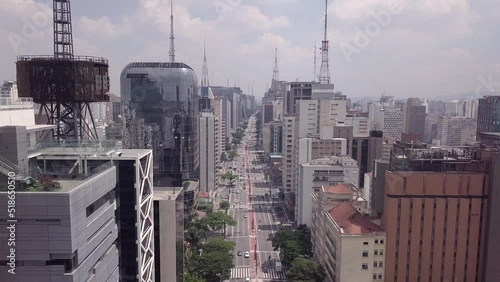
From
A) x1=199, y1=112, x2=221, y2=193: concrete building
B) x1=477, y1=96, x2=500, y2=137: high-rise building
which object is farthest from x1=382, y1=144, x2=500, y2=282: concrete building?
x1=199, y1=112, x2=221, y2=193: concrete building

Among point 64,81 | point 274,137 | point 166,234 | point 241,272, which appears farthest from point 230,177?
point 64,81

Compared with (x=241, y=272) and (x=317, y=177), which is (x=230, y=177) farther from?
(x=241, y=272)

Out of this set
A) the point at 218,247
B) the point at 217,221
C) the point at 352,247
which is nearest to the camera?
the point at 352,247

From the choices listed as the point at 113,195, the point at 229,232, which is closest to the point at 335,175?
the point at 229,232

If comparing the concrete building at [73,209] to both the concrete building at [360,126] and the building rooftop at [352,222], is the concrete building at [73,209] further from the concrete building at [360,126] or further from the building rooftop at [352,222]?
the concrete building at [360,126]

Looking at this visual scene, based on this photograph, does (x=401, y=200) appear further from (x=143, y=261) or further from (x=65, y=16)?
(x=65, y=16)

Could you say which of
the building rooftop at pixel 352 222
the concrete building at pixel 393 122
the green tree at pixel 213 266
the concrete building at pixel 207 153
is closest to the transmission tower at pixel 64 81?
the green tree at pixel 213 266

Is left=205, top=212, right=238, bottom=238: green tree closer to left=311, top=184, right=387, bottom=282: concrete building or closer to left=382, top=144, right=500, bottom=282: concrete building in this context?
left=311, top=184, right=387, bottom=282: concrete building
